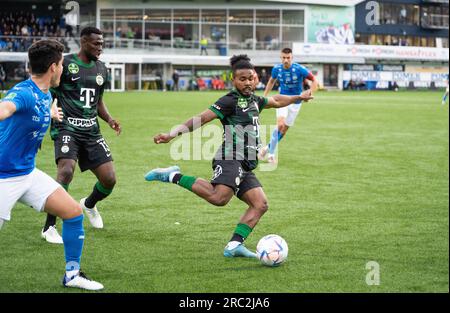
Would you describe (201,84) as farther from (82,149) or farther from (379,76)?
(82,149)

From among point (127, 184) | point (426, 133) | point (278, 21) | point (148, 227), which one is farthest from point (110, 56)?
point (148, 227)

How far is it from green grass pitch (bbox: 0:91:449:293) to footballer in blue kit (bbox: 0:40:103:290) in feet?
1.55

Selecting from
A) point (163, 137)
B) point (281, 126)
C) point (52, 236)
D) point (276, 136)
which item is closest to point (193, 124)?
point (163, 137)

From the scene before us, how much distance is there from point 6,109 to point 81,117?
281 cm

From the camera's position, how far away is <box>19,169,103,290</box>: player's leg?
5.78 metres

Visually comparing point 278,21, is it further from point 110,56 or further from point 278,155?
point 278,155

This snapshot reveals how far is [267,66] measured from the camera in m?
68.1

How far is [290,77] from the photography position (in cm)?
1644

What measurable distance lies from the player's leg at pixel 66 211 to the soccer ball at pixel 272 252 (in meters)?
1.74

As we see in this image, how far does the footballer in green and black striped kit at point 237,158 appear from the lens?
724cm

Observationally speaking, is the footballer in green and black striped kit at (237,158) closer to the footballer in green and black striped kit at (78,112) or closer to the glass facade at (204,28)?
the footballer in green and black striped kit at (78,112)

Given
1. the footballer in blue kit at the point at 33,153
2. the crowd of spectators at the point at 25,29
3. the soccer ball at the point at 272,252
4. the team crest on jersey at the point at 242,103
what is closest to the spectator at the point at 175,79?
the crowd of spectators at the point at 25,29
